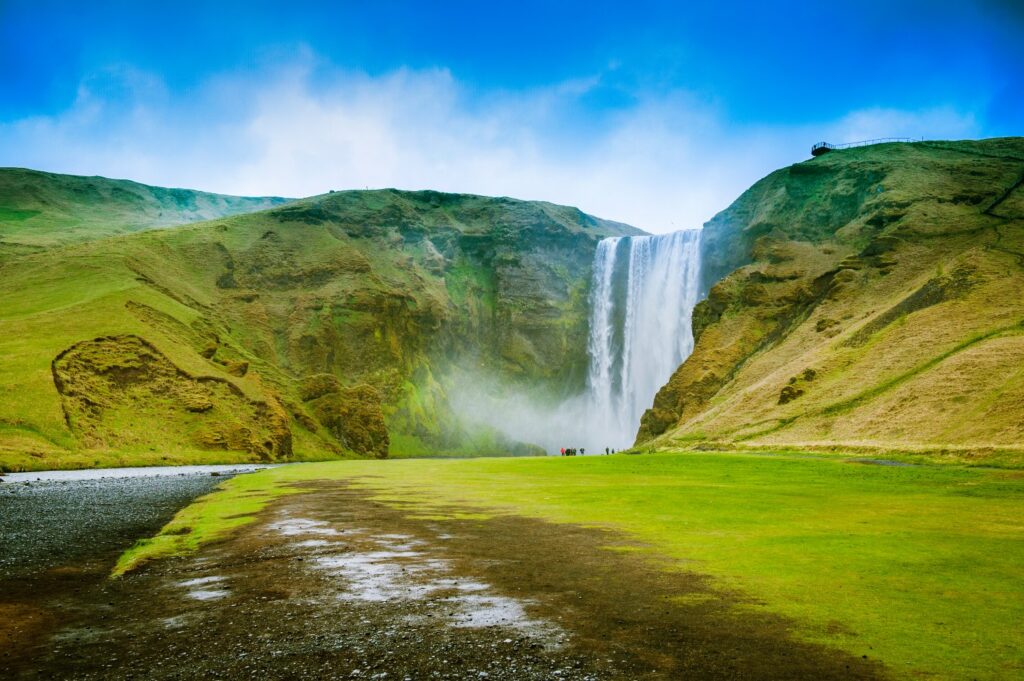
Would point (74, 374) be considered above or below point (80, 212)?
below

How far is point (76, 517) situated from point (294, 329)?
111 metres

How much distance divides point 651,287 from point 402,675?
112550mm

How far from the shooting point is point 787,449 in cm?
4991

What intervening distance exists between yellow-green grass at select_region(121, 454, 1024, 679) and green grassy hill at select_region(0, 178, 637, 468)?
4240 centimetres

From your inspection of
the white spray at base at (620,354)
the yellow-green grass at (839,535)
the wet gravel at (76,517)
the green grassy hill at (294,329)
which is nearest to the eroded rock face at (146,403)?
the green grassy hill at (294,329)

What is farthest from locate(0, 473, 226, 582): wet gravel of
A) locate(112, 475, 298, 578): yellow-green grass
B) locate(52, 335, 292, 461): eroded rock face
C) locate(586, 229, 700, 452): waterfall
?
locate(586, 229, 700, 452): waterfall

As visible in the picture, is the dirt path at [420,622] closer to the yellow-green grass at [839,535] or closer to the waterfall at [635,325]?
the yellow-green grass at [839,535]

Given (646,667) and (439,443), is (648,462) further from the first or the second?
(439,443)

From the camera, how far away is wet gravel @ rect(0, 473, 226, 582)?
1641 centimetres

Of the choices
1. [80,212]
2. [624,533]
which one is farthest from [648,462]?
[80,212]

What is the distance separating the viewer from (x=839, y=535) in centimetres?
1606

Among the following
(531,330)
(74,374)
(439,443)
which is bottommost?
(439,443)

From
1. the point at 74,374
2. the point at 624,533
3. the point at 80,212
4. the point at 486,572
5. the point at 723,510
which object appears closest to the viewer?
the point at 486,572

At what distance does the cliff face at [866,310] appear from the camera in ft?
157
